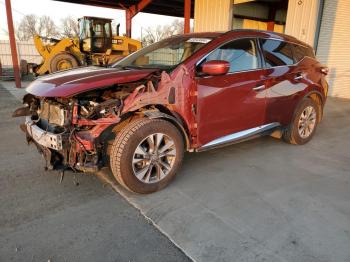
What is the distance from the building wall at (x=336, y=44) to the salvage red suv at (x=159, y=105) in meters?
6.27

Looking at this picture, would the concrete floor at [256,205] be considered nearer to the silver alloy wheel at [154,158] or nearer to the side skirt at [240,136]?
the silver alloy wheel at [154,158]

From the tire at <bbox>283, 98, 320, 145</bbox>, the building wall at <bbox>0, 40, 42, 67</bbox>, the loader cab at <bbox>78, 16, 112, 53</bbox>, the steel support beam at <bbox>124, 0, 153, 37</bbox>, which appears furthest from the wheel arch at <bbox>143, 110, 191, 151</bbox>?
the building wall at <bbox>0, 40, 42, 67</bbox>

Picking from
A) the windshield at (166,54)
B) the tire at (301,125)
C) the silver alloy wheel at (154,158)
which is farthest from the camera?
the tire at (301,125)

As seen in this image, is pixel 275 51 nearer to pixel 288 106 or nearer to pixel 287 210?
pixel 288 106

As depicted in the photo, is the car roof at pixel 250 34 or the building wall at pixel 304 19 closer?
the car roof at pixel 250 34

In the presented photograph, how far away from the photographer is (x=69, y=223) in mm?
2703

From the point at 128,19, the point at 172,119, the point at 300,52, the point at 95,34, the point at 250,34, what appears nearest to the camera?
the point at 172,119

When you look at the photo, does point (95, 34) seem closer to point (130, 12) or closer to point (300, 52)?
point (130, 12)

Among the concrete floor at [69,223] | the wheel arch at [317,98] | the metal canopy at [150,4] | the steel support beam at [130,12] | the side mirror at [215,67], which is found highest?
the metal canopy at [150,4]

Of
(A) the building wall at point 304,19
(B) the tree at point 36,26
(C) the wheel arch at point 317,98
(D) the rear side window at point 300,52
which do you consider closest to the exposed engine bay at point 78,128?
(D) the rear side window at point 300,52

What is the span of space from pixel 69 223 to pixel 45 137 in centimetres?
87

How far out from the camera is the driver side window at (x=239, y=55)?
3613 millimetres

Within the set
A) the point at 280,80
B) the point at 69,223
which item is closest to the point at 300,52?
the point at 280,80

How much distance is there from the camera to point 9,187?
3357 mm
